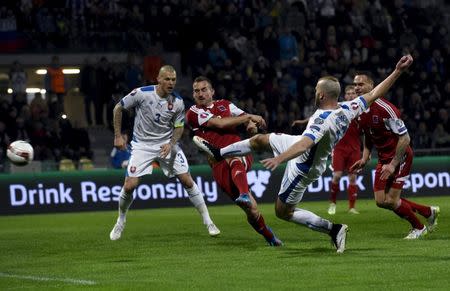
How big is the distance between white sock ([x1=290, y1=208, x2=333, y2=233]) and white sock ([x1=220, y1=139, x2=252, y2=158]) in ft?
3.69

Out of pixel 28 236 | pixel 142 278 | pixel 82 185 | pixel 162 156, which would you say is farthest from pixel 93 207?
pixel 142 278

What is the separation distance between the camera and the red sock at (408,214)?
615 inches

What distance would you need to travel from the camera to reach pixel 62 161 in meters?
25.5

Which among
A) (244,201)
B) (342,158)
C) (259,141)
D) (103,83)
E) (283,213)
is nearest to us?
(259,141)

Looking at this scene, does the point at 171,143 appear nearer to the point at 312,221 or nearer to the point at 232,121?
the point at 232,121

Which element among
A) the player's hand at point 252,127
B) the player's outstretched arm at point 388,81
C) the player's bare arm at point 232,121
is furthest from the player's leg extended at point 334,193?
the player's outstretched arm at point 388,81

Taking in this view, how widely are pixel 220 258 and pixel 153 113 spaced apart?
4.16m

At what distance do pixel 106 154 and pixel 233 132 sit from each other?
13326 millimetres

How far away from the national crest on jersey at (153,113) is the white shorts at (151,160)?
140 mm

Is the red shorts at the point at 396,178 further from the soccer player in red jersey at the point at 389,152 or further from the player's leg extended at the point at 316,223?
the player's leg extended at the point at 316,223

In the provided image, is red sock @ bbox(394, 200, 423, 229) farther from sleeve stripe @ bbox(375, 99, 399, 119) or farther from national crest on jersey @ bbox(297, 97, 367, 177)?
national crest on jersey @ bbox(297, 97, 367, 177)

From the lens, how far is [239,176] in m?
15.3

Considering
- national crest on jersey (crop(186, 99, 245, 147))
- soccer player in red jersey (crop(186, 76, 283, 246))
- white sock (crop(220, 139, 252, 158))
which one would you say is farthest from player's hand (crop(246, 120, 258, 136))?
national crest on jersey (crop(186, 99, 245, 147))

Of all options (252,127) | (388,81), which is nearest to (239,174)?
(252,127)
